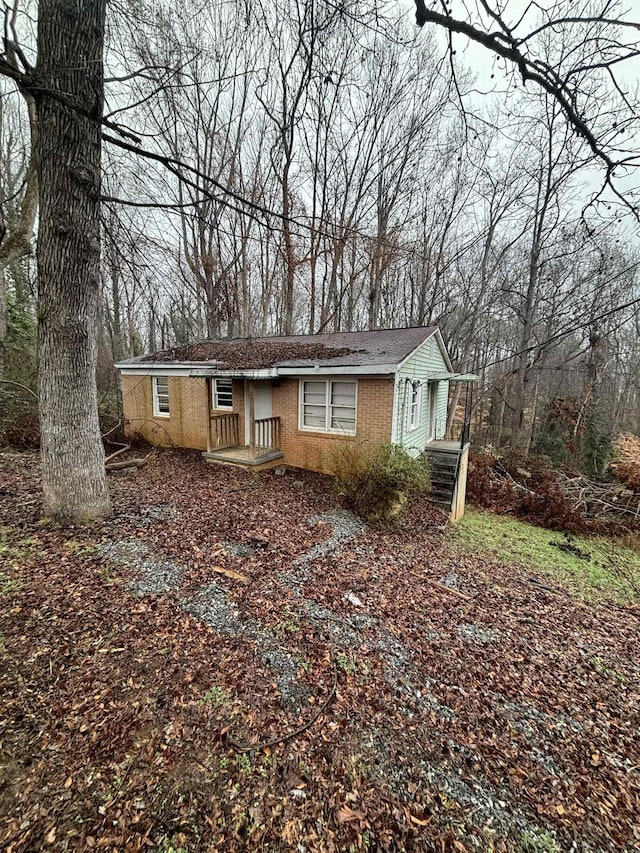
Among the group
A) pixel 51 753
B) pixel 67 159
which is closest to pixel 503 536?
pixel 51 753

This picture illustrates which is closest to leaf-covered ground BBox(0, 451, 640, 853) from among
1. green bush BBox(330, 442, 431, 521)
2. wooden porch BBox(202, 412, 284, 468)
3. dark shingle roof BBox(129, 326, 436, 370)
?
green bush BBox(330, 442, 431, 521)

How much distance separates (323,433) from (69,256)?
6.51 meters

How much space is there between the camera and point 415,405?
34.2 feet

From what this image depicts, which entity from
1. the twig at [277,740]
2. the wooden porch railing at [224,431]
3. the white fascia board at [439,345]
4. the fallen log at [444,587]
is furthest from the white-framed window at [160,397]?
the twig at [277,740]

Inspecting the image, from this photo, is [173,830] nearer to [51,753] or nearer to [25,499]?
[51,753]

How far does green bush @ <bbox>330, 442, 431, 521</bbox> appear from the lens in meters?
6.86

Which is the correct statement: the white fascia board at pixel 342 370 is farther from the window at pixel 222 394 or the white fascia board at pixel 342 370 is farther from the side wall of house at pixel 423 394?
the window at pixel 222 394

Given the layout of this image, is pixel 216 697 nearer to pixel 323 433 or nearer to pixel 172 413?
pixel 323 433

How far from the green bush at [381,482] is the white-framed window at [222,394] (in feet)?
17.3

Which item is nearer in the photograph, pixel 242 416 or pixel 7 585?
pixel 7 585

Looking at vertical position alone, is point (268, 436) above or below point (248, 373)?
below

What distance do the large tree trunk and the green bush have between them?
4692 mm

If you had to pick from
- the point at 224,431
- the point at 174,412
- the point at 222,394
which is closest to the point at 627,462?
the point at 224,431

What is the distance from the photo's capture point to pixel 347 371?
834 cm
